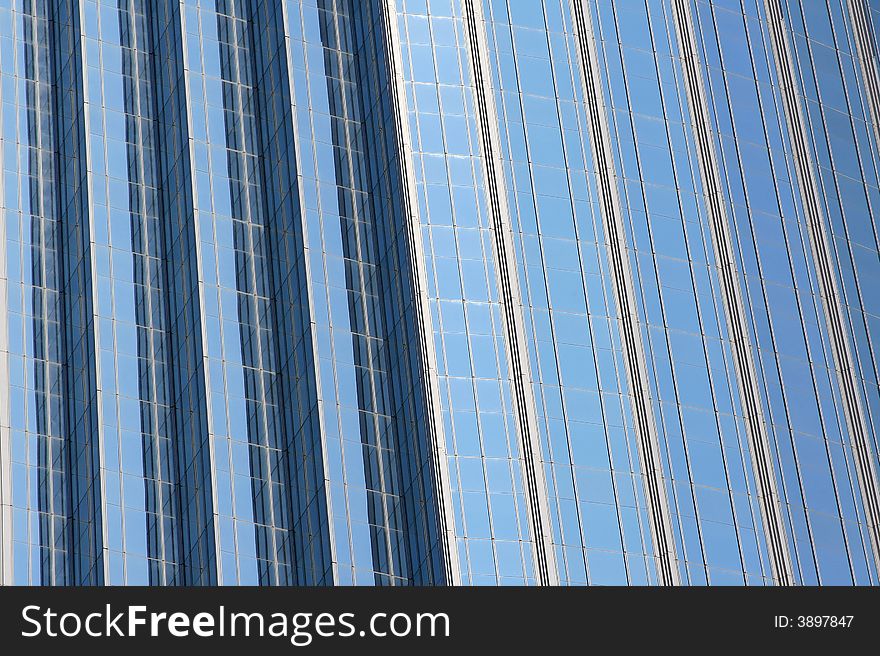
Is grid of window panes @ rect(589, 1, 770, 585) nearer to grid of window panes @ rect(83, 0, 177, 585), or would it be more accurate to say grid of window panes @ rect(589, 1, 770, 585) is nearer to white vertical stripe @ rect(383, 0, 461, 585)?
white vertical stripe @ rect(383, 0, 461, 585)

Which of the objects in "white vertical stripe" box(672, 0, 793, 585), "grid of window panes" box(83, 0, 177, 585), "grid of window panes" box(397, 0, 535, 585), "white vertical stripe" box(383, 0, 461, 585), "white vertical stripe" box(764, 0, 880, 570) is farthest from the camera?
"grid of window panes" box(83, 0, 177, 585)

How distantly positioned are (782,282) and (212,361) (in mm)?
40090

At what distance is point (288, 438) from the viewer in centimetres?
13188

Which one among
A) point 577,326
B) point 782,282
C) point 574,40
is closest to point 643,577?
point 577,326

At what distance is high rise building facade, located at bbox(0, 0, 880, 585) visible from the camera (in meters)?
123

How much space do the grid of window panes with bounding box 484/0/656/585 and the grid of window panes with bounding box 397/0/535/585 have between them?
7.75ft

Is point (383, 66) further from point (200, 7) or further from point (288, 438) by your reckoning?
point (288, 438)

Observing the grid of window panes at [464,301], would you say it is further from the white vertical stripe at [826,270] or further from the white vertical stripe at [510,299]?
the white vertical stripe at [826,270]

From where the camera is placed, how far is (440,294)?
128 m

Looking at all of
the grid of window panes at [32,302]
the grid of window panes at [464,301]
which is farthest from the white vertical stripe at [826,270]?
the grid of window panes at [32,302]

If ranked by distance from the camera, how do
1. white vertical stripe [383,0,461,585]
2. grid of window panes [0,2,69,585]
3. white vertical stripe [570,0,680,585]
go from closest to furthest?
white vertical stripe [383,0,461,585]
white vertical stripe [570,0,680,585]
grid of window panes [0,2,69,585]

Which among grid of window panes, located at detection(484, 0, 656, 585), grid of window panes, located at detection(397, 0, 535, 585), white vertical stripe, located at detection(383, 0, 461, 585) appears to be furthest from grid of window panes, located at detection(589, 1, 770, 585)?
white vertical stripe, located at detection(383, 0, 461, 585)

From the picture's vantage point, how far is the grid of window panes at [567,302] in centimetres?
12006

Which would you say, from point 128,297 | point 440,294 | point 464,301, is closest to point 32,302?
point 128,297
